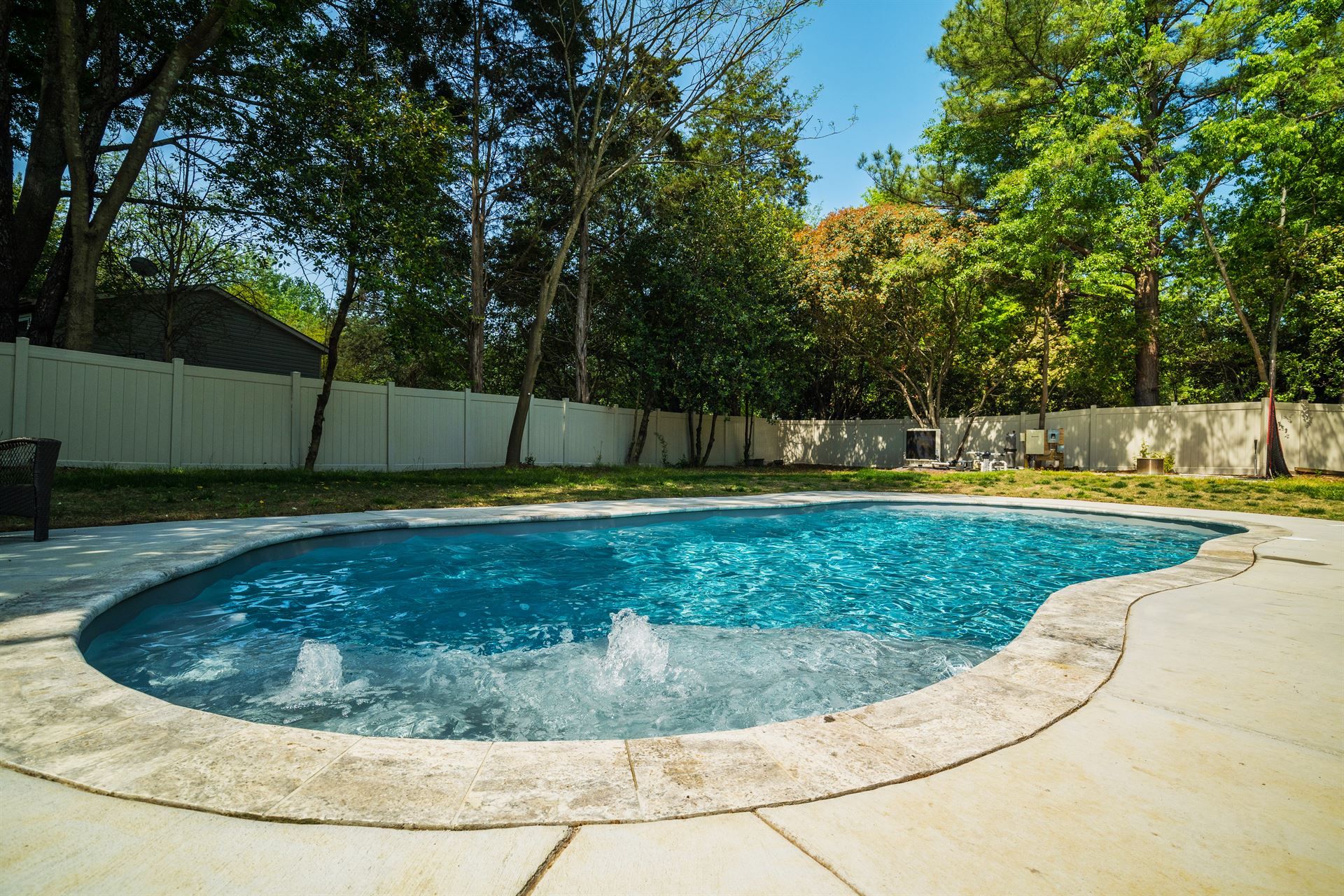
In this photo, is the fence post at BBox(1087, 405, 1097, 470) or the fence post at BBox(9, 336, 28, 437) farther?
the fence post at BBox(1087, 405, 1097, 470)

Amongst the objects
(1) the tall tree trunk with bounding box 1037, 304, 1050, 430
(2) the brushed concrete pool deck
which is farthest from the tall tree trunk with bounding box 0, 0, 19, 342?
(1) the tall tree trunk with bounding box 1037, 304, 1050, 430

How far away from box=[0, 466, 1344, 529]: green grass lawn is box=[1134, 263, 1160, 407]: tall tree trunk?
511 centimetres

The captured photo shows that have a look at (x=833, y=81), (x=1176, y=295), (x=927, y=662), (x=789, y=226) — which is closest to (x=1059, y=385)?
(x=1176, y=295)

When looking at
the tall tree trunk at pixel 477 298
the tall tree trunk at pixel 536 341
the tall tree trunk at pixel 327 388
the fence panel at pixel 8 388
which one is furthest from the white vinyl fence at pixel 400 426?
the tall tree trunk at pixel 477 298

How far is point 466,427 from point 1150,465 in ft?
54.1

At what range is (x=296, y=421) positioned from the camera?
10523 millimetres

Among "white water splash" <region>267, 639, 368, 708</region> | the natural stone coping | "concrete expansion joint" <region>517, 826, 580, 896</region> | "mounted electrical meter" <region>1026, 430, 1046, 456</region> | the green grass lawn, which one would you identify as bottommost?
"white water splash" <region>267, 639, 368, 708</region>

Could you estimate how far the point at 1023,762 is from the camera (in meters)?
1.71

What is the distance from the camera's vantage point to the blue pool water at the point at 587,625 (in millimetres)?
2943

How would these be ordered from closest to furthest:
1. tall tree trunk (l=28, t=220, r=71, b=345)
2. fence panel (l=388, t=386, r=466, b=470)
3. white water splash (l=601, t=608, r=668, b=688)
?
white water splash (l=601, t=608, r=668, b=688)
tall tree trunk (l=28, t=220, r=71, b=345)
fence panel (l=388, t=386, r=466, b=470)

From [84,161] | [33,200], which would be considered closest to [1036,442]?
[84,161]

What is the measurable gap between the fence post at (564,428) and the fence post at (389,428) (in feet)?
14.1

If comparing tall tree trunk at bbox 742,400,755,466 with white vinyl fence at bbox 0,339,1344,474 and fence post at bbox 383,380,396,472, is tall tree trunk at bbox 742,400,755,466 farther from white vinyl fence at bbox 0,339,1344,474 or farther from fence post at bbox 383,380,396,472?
fence post at bbox 383,380,396,472

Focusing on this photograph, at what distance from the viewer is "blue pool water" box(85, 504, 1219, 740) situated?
116 inches
